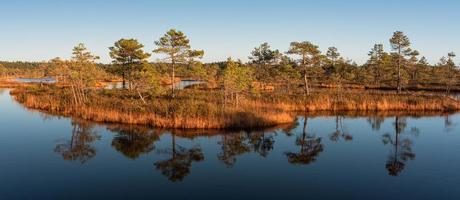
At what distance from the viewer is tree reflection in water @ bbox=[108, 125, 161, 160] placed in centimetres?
2295

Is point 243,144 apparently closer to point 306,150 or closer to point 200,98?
point 306,150

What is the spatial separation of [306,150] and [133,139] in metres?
11.8

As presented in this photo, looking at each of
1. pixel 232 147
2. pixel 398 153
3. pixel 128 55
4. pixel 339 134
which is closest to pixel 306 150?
pixel 232 147

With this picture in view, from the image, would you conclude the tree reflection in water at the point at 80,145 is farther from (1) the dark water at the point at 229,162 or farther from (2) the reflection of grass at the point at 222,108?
(2) the reflection of grass at the point at 222,108

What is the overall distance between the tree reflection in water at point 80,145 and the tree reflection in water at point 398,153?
657 inches

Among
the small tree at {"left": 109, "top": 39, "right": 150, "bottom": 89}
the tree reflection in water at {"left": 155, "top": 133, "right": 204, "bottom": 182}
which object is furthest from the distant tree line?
the tree reflection in water at {"left": 155, "top": 133, "right": 204, "bottom": 182}

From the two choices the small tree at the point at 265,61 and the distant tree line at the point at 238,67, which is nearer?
the distant tree line at the point at 238,67

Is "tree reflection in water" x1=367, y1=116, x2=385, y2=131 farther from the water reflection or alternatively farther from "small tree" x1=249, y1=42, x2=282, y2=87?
"small tree" x1=249, y1=42, x2=282, y2=87

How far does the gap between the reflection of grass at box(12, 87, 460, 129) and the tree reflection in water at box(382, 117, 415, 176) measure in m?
8.95

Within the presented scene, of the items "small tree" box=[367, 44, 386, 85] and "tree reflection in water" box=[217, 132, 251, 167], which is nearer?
"tree reflection in water" box=[217, 132, 251, 167]

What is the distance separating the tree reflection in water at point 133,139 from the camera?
904 inches

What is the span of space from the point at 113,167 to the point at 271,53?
50.2 m

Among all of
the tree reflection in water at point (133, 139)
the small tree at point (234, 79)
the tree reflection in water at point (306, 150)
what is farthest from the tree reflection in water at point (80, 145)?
the small tree at point (234, 79)

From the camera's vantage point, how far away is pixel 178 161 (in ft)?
68.2
